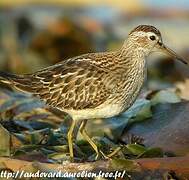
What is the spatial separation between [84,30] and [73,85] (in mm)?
6106

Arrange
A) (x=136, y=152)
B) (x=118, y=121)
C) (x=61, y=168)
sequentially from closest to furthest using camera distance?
(x=61, y=168) < (x=136, y=152) < (x=118, y=121)

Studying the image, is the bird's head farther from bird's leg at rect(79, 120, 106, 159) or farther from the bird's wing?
bird's leg at rect(79, 120, 106, 159)

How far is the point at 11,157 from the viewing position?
7.54m

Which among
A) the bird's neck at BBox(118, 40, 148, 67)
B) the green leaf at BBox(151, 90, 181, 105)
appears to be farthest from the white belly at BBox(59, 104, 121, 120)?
the green leaf at BBox(151, 90, 181, 105)

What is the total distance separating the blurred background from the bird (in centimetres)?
144

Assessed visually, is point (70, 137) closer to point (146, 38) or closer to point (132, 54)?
point (132, 54)

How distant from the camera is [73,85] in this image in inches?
338

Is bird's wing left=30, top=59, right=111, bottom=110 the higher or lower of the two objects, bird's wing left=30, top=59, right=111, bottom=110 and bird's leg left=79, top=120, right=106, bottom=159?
the higher

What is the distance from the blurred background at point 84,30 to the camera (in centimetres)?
1371

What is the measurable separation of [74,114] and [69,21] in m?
5.93

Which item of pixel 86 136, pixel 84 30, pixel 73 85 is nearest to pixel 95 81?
pixel 73 85

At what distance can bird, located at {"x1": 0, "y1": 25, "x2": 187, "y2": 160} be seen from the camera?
8.43m

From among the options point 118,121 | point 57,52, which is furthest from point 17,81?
point 57,52

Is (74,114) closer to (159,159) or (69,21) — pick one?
(159,159)
